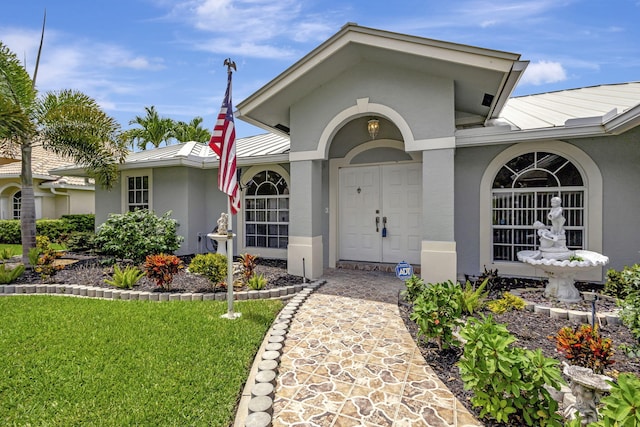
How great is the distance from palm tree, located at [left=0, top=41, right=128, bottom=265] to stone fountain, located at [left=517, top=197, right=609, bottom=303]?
11583 mm

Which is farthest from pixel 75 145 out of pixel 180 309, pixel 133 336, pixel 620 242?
pixel 620 242

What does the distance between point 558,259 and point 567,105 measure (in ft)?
20.4

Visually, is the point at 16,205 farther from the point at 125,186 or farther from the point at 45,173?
the point at 125,186

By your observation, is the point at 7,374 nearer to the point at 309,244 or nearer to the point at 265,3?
the point at 309,244

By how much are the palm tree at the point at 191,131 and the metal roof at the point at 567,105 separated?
23.4m

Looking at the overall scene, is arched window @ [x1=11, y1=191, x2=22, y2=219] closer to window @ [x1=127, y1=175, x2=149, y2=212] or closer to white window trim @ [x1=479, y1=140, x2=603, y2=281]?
window @ [x1=127, y1=175, x2=149, y2=212]

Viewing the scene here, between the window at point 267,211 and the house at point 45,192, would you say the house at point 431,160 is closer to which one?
the window at point 267,211

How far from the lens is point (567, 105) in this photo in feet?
31.3

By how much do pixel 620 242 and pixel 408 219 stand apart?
4441mm

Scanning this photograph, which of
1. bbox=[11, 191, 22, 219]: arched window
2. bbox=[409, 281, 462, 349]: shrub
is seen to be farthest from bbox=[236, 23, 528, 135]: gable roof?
bbox=[11, 191, 22, 219]: arched window

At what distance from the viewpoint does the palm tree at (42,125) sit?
28.1 feet

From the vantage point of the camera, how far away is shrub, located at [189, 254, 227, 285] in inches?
273

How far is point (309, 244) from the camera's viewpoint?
8023 millimetres

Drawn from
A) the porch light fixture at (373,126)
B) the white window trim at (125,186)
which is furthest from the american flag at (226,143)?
the white window trim at (125,186)
